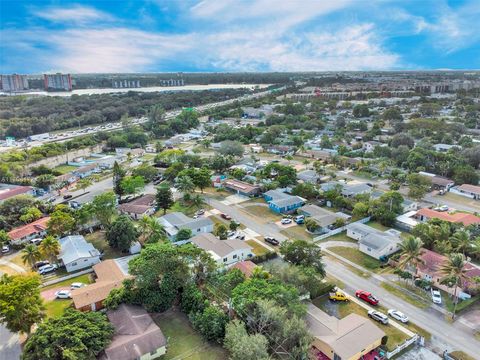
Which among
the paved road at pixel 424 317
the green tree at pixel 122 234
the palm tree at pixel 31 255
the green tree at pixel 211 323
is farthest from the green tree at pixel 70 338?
A: the paved road at pixel 424 317

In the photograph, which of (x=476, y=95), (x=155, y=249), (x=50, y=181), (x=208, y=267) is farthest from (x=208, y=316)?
(x=476, y=95)

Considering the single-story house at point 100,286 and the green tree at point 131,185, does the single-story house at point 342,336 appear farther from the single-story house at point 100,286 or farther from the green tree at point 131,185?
the green tree at point 131,185

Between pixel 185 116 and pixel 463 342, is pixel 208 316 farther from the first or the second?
pixel 185 116

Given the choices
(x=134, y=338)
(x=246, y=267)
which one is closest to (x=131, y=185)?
(x=246, y=267)

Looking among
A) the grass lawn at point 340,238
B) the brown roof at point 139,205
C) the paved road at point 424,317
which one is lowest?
the paved road at point 424,317

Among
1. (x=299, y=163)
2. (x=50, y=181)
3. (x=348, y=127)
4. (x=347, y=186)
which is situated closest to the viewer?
(x=347, y=186)

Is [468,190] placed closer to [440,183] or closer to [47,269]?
[440,183]

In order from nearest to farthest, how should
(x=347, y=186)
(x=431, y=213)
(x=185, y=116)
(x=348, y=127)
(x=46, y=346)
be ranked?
(x=46, y=346), (x=431, y=213), (x=347, y=186), (x=348, y=127), (x=185, y=116)

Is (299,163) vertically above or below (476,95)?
below
